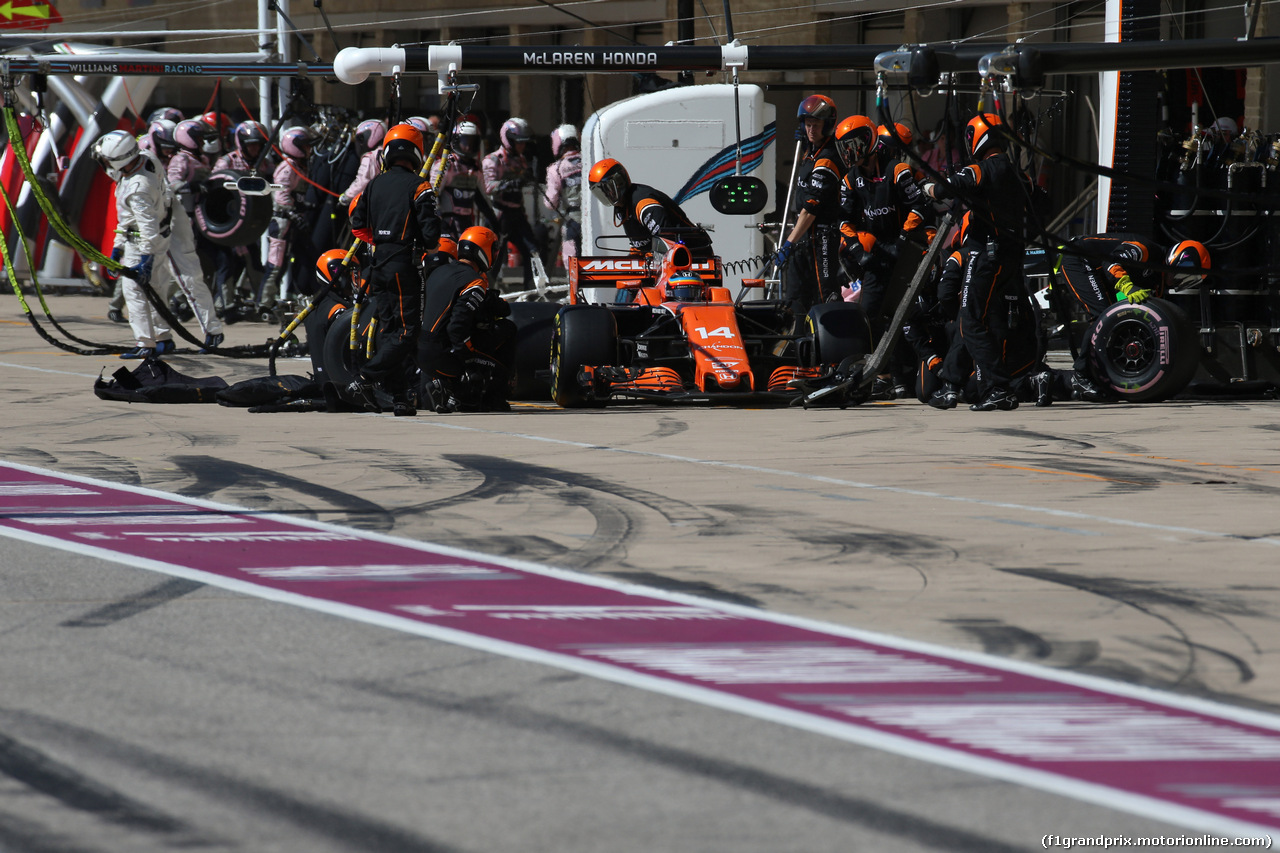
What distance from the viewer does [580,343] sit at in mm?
10719

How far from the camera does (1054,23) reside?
21.9 meters

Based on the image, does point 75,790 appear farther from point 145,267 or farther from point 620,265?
point 145,267

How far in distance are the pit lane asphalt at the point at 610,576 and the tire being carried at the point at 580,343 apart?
1.52 feet

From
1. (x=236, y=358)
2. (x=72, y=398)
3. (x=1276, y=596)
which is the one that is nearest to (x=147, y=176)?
(x=236, y=358)

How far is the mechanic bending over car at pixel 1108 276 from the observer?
36.4ft

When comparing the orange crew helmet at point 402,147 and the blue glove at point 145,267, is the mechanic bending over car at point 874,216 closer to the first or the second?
the orange crew helmet at point 402,147

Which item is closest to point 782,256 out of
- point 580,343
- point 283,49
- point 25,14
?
point 580,343

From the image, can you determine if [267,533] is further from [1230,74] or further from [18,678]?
[1230,74]

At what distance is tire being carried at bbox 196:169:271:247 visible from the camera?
1795 centimetres

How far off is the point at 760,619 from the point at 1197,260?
7.39 metres

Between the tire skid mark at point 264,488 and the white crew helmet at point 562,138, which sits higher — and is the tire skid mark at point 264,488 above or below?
below

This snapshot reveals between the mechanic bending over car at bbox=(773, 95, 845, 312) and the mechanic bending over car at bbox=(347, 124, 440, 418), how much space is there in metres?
2.87

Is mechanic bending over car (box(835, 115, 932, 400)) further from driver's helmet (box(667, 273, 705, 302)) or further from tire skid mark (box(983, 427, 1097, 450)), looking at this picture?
tire skid mark (box(983, 427, 1097, 450))

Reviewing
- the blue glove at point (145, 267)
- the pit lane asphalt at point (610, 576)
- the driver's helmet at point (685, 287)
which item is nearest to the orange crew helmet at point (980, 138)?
the pit lane asphalt at point (610, 576)
